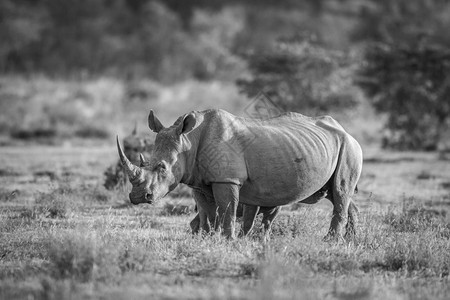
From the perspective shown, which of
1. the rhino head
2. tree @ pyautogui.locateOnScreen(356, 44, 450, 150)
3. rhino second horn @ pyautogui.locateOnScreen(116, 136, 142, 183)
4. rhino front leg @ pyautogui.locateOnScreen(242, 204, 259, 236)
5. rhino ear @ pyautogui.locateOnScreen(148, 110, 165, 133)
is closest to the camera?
rhino second horn @ pyautogui.locateOnScreen(116, 136, 142, 183)

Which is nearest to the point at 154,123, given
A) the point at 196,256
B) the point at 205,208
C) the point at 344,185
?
the point at 205,208

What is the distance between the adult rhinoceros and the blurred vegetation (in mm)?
13312

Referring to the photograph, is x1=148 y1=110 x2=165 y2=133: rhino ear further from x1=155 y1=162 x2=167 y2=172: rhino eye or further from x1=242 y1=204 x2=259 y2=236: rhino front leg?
x1=242 y1=204 x2=259 y2=236: rhino front leg

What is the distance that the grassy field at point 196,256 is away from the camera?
644cm

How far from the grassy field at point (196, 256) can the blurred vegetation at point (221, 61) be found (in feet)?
40.9

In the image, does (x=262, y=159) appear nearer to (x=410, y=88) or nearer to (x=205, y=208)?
(x=205, y=208)

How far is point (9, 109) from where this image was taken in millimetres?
28891

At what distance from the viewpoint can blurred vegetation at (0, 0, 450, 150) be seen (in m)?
24.4

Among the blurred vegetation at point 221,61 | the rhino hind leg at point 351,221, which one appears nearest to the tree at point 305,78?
the blurred vegetation at point 221,61

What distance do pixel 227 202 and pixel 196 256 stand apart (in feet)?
2.68

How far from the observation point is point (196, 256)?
7.48 m

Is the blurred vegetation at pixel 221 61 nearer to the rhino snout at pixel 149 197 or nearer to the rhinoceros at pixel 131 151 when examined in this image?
the rhinoceros at pixel 131 151

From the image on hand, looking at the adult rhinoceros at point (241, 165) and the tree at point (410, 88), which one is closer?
the adult rhinoceros at point (241, 165)

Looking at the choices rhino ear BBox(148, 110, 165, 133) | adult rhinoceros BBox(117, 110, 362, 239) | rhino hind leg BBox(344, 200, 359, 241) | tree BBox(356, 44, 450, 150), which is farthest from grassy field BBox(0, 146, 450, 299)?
tree BBox(356, 44, 450, 150)
